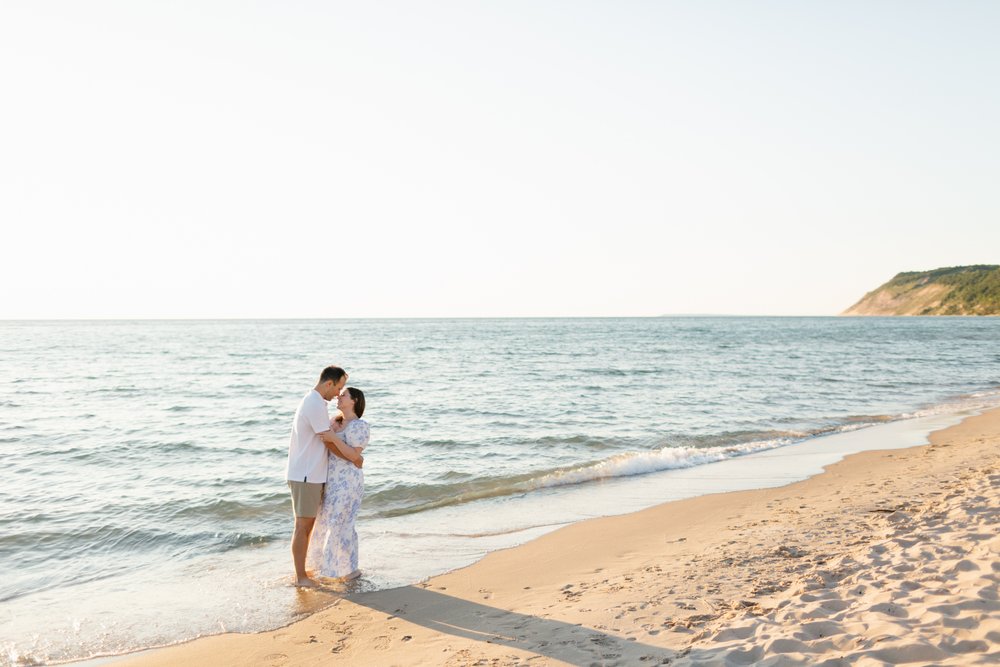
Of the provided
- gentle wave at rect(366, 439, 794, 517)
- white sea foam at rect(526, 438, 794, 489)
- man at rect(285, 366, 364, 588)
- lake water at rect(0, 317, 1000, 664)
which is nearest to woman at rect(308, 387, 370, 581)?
man at rect(285, 366, 364, 588)

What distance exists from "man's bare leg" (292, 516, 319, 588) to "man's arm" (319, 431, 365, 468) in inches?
27.6

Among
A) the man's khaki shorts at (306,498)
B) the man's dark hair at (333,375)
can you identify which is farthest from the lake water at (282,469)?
the man's dark hair at (333,375)

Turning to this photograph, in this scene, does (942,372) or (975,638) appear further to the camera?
(942,372)

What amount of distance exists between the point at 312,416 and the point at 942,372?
33812 millimetres

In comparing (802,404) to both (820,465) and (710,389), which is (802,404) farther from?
(820,465)

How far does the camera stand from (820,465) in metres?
11.7

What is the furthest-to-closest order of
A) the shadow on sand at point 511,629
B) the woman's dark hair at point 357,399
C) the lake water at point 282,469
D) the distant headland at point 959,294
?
1. the distant headland at point 959,294
2. the woman's dark hair at point 357,399
3. the lake water at point 282,469
4. the shadow on sand at point 511,629

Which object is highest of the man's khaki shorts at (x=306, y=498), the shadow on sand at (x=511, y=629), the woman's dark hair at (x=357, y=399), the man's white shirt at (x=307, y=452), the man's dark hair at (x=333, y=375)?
the man's dark hair at (x=333, y=375)

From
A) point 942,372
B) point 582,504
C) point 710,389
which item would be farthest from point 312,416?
point 942,372

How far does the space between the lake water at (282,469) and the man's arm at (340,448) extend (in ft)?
4.16

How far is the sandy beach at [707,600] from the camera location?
420 cm

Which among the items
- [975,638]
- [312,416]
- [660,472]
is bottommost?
[660,472]

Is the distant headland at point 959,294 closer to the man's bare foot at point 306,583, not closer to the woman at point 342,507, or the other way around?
the woman at point 342,507

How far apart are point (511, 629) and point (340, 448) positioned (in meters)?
2.55
